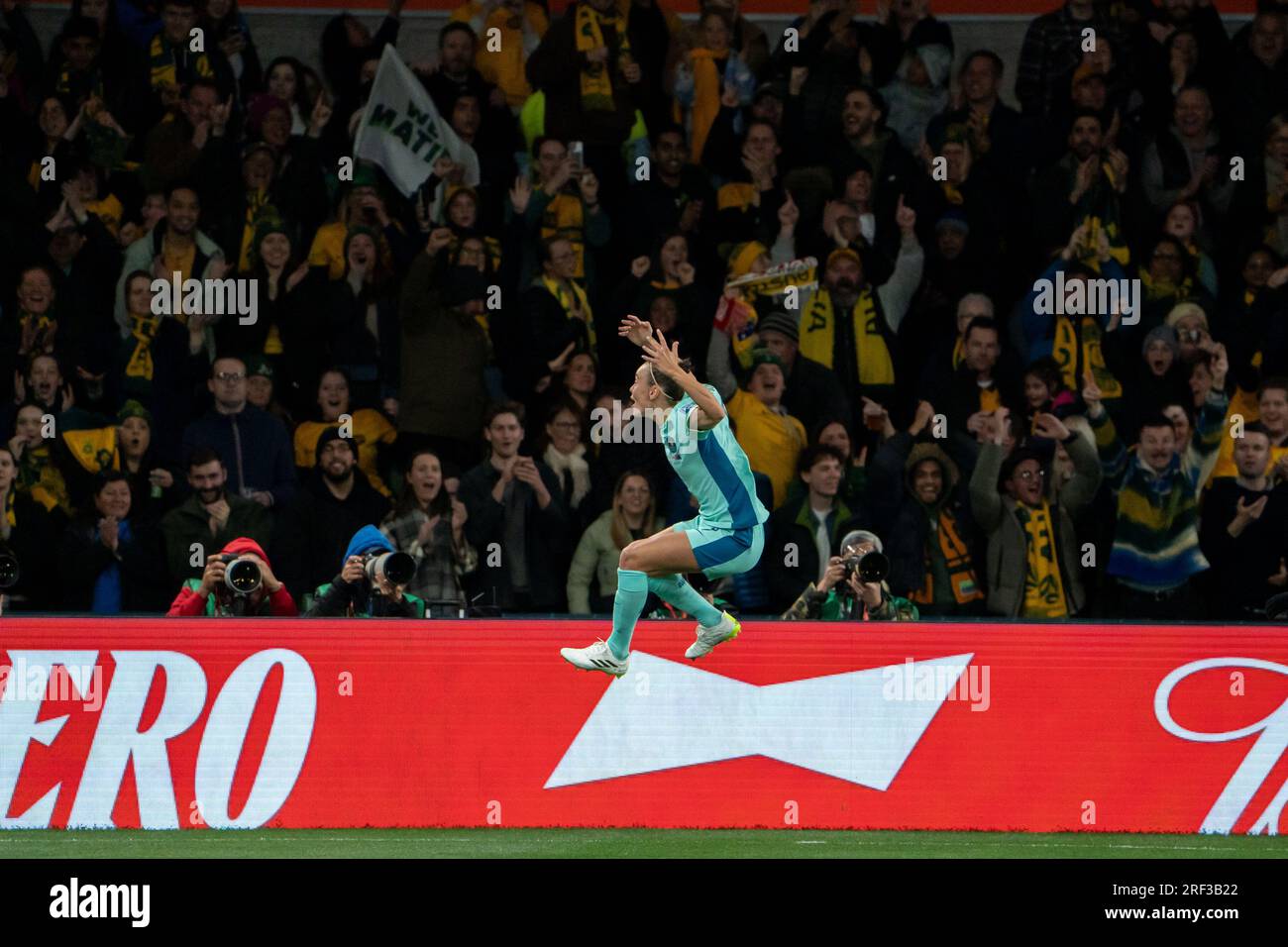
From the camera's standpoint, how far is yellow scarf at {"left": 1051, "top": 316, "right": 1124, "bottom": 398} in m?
15.4

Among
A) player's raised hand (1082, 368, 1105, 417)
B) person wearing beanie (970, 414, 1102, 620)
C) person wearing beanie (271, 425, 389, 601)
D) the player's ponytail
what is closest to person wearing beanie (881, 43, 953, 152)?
player's raised hand (1082, 368, 1105, 417)

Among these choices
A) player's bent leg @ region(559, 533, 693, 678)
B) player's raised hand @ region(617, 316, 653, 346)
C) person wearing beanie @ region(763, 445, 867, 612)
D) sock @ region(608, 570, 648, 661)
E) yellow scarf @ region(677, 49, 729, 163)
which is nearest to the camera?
player's raised hand @ region(617, 316, 653, 346)

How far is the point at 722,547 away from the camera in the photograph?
10.2 m

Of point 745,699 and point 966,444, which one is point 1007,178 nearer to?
point 966,444

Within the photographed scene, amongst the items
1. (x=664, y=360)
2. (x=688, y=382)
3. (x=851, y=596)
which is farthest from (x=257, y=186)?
(x=688, y=382)

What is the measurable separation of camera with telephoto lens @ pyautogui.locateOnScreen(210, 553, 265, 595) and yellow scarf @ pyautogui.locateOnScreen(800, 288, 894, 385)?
499cm

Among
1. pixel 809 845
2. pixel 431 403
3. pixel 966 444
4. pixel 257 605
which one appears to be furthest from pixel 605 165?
pixel 809 845

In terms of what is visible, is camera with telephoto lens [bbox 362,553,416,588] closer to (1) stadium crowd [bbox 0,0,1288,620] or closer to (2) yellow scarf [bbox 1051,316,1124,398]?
(1) stadium crowd [bbox 0,0,1288,620]

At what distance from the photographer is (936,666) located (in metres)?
13.0

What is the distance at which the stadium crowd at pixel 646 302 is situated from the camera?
47.4 feet

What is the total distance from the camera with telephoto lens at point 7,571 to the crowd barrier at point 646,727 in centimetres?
82

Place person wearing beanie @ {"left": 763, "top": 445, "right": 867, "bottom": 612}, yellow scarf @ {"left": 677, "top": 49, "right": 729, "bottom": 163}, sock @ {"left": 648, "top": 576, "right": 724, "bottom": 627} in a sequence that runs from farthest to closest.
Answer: yellow scarf @ {"left": 677, "top": 49, "right": 729, "bottom": 163}
person wearing beanie @ {"left": 763, "top": 445, "right": 867, "bottom": 612}
sock @ {"left": 648, "top": 576, "right": 724, "bottom": 627}

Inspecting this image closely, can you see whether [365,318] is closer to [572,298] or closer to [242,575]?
[572,298]

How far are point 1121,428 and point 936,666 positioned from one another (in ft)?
10.7
